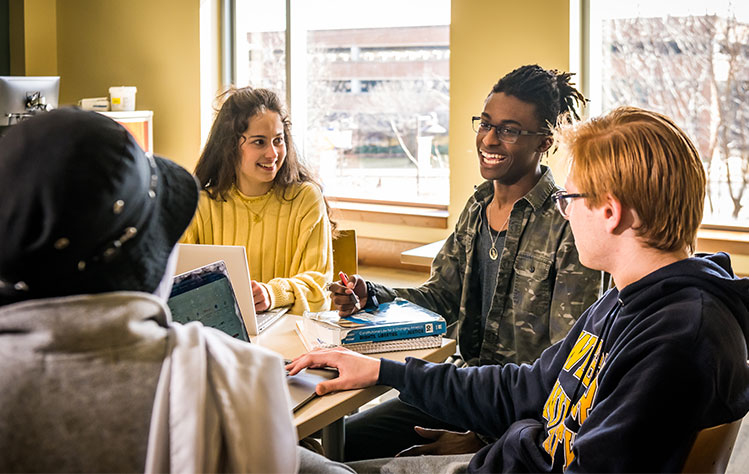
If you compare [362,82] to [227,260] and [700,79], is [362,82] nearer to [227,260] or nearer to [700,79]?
[700,79]

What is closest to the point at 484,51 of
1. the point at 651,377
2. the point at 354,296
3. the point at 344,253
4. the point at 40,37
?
the point at 344,253

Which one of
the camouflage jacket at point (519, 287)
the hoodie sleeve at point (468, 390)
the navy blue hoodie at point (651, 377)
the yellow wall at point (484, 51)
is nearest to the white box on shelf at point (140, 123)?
the yellow wall at point (484, 51)

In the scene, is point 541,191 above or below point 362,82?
below

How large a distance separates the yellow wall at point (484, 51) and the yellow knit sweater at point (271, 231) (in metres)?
2.54

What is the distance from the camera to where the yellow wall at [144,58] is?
245 inches

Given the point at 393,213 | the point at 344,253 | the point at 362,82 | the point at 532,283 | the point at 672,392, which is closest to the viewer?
the point at 672,392

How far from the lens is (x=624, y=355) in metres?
1.23

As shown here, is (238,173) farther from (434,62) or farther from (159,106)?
(159,106)

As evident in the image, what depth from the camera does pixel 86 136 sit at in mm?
843

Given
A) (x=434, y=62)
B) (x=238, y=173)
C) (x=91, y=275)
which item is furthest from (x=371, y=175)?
(x=91, y=275)

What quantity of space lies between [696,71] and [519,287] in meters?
2.98

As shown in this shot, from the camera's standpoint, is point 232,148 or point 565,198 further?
point 232,148

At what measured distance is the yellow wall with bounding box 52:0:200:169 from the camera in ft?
20.4

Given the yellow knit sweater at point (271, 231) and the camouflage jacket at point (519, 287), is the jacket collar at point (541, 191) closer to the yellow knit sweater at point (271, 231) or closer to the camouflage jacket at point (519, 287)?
the camouflage jacket at point (519, 287)
